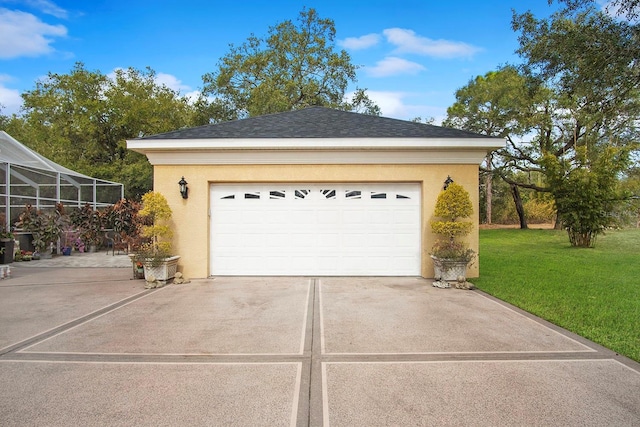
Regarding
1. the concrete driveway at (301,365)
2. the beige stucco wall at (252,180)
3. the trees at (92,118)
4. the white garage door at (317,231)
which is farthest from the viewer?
the trees at (92,118)

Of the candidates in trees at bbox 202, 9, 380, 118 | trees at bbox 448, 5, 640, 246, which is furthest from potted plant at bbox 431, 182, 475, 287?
trees at bbox 202, 9, 380, 118

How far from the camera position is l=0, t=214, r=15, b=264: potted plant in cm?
1055

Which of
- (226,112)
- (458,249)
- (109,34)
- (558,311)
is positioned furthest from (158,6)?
(226,112)

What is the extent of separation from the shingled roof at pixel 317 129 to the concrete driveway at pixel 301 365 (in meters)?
3.56

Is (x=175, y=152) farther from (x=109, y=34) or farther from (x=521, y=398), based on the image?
(x=109, y=34)

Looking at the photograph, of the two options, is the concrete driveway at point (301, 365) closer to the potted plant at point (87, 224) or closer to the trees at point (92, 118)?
the potted plant at point (87, 224)

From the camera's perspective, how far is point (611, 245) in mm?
14477

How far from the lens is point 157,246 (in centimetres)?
747

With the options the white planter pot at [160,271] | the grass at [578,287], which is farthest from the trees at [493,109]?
the white planter pot at [160,271]

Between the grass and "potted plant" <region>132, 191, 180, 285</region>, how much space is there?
6219mm

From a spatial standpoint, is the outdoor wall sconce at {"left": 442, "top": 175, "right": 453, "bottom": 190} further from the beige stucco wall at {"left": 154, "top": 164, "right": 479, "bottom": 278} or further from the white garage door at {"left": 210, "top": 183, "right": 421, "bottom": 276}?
the white garage door at {"left": 210, "top": 183, "right": 421, "bottom": 276}

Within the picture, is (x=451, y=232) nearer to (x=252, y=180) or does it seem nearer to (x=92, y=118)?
(x=252, y=180)

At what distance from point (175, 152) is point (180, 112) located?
20.5 metres

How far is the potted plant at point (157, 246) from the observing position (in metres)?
7.28
